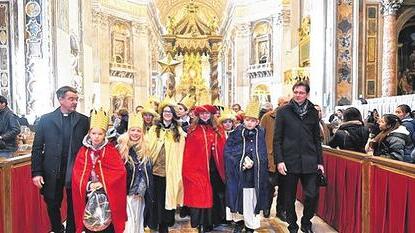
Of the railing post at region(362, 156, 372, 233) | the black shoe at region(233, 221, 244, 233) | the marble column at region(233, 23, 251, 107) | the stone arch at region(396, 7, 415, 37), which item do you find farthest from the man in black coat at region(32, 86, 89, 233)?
the marble column at region(233, 23, 251, 107)

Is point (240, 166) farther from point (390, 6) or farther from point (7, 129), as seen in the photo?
point (390, 6)

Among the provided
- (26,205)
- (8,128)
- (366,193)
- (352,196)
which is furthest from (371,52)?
(26,205)

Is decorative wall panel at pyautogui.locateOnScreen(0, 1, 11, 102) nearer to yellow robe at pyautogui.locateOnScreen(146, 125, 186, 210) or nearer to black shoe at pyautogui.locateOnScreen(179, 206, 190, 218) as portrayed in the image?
black shoe at pyautogui.locateOnScreen(179, 206, 190, 218)

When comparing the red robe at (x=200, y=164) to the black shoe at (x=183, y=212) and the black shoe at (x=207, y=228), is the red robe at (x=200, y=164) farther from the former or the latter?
the black shoe at (x=183, y=212)

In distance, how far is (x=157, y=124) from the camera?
6.27m

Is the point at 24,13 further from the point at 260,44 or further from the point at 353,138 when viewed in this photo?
the point at 260,44

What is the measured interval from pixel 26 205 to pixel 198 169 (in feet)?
6.82

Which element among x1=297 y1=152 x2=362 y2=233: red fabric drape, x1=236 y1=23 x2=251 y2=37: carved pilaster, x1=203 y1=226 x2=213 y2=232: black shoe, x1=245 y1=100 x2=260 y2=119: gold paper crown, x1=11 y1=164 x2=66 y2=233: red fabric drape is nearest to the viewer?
x1=11 y1=164 x2=66 y2=233: red fabric drape

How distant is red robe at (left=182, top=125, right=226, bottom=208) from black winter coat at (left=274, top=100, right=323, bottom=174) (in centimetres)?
91

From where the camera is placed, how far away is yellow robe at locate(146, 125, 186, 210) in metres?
6.11

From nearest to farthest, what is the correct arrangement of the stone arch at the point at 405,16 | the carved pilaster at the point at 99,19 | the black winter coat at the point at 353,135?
the black winter coat at the point at 353,135 → the stone arch at the point at 405,16 → the carved pilaster at the point at 99,19

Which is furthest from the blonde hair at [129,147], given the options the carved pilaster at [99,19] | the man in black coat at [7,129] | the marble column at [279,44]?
the marble column at [279,44]

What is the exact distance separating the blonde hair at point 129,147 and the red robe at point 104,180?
1.24 ft

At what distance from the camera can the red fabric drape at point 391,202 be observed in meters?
4.00
